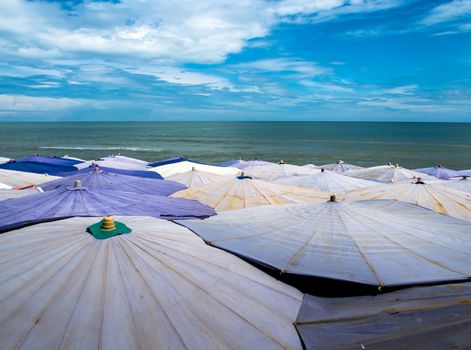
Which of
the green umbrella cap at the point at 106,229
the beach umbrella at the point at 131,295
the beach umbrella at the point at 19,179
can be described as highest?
the green umbrella cap at the point at 106,229

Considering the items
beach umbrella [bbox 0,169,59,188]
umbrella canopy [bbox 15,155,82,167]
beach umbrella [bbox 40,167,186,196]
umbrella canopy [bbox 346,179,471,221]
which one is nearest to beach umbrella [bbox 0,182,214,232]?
beach umbrella [bbox 40,167,186,196]

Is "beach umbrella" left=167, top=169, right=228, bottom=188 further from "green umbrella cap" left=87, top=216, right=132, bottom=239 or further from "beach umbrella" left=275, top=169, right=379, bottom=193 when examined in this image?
"green umbrella cap" left=87, top=216, right=132, bottom=239

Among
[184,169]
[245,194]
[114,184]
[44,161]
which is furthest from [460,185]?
[44,161]

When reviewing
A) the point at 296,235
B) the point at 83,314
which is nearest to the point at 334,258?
the point at 296,235

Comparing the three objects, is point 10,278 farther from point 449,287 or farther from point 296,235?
point 449,287

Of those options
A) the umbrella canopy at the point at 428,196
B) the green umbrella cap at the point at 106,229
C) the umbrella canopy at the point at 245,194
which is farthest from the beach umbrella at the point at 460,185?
the green umbrella cap at the point at 106,229

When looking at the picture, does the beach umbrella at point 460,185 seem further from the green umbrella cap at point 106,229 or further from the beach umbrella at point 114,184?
the green umbrella cap at point 106,229
